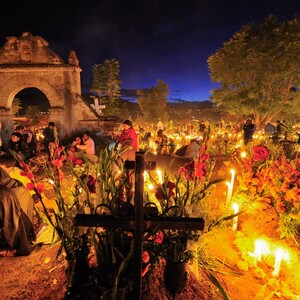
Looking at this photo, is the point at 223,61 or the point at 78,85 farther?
the point at 223,61

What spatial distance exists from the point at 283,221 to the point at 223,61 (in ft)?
46.9

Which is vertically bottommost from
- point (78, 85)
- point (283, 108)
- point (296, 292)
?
point (296, 292)

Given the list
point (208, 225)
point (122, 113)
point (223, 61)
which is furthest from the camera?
point (122, 113)

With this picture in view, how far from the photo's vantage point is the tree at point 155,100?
37688mm

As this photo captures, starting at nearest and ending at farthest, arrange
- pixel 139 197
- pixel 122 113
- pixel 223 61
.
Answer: pixel 139 197 < pixel 223 61 < pixel 122 113

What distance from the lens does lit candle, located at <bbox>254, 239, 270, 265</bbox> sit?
365 cm

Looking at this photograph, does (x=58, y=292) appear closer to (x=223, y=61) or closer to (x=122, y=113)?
(x=223, y=61)

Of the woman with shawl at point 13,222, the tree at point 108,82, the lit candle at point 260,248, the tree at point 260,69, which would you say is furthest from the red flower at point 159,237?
the tree at point 108,82

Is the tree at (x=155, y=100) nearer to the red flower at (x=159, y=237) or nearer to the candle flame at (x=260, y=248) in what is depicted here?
the candle flame at (x=260, y=248)

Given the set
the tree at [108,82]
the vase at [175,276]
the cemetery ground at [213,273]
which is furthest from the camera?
the tree at [108,82]

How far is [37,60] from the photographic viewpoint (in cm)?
1353

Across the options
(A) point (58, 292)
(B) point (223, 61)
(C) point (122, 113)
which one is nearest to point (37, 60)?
(B) point (223, 61)

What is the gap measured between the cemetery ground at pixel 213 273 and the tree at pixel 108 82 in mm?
32526

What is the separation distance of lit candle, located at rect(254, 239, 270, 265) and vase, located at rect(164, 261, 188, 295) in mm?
1569
